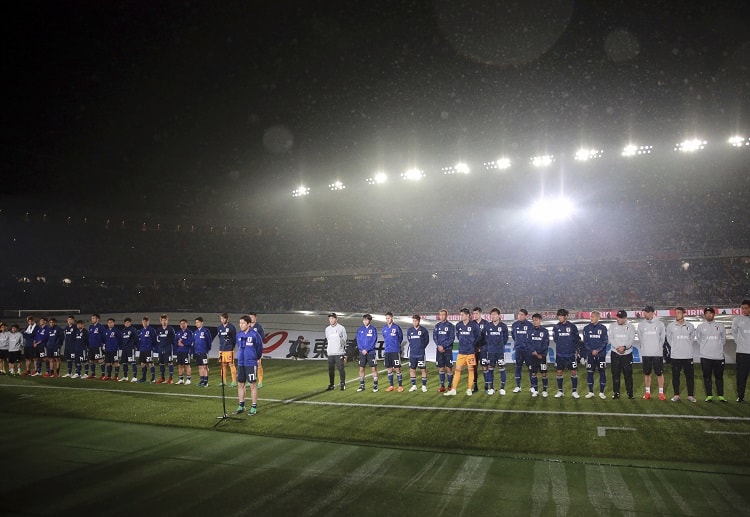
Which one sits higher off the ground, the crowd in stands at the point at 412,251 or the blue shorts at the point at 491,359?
the crowd in stands at the point at 412,251

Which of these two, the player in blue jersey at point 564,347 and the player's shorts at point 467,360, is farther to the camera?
the player's shorts at point 467,360

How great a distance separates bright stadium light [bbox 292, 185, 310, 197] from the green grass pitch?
95.1 ft

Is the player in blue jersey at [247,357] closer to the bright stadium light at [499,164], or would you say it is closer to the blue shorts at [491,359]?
the blue shorts at [491,359]

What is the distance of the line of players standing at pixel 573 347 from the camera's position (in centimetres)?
1185

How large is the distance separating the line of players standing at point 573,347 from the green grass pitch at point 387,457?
80cm

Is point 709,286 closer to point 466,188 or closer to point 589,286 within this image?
point 589,286

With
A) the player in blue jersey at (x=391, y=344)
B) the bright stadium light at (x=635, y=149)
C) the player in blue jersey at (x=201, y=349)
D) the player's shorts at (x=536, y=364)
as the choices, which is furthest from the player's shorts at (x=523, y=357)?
the bright stadium light at (x=635, y=149)

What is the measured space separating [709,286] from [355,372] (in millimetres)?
24915

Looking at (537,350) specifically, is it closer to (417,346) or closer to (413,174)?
(417,346)

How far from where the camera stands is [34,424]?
11.5 meters

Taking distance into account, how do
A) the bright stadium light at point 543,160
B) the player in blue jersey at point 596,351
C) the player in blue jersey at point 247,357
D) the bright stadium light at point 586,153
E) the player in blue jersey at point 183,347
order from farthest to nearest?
the bright stadium light at point 543,160
the bright stadium light at point 586,153
the player in blue jersey at point 183,347
the player in blue jersey at point 596,351
the player in blue jersey at point 247,357

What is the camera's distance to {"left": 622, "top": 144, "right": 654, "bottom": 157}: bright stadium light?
94.0 feet

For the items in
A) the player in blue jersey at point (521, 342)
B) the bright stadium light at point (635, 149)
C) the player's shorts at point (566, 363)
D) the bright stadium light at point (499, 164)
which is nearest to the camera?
the player's shorts at point (566, 363)

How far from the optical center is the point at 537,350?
1352 cm
